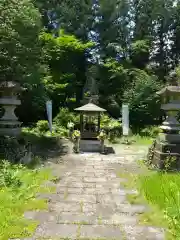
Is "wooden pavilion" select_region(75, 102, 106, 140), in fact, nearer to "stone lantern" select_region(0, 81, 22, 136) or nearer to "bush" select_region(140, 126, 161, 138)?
"stone lantern" select_region(0, 81, 22, 136)

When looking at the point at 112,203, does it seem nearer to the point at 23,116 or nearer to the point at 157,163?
the point at 157,163

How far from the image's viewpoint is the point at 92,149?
11188 millimetres

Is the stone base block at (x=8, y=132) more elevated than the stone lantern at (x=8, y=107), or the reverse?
the stone lantern at (x=8, y=107)

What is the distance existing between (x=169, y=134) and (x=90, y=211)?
420 centimetres

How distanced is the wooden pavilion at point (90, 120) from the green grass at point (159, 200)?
16.8 ft

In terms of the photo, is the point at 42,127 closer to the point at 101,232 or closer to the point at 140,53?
the point at 140,53

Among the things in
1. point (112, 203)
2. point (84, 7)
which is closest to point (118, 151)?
point (112, 203)

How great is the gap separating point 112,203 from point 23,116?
39.8ft

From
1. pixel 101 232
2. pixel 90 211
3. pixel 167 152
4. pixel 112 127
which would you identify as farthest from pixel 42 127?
pixel 101 232

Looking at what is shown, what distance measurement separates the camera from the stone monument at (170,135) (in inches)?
302

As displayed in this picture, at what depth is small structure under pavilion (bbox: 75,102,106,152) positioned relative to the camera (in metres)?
11.3

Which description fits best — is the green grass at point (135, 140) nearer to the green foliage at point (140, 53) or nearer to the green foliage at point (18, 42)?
the green foliage at point (18, 42)

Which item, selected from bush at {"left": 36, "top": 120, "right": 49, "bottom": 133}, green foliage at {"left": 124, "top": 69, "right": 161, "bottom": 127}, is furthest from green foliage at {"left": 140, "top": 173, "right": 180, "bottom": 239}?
green foliage at {"left": 124, "top": 69, "right": 161, "bottom": 127}

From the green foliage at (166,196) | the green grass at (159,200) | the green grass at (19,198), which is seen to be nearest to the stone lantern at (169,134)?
the green grass at (159,200)
